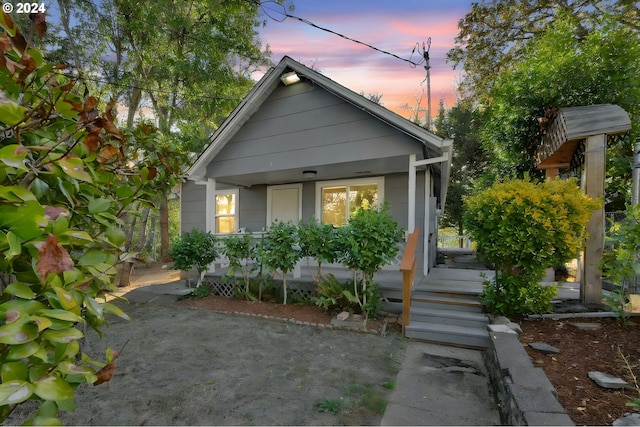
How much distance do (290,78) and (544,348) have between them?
22.5 ft

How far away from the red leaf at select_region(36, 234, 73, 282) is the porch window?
943 centimetres

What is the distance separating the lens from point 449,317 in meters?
4.79

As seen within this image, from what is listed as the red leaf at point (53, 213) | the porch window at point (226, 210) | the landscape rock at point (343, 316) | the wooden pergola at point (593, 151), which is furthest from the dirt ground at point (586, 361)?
the porch window at point (226, 210)

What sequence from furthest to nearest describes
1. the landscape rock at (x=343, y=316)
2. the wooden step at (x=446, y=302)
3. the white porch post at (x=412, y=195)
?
1. the white porch post at (x=412, y=195)
2. the landscape rock at (x=343, y=316)
3. the wooden step at (x=446, y=302)

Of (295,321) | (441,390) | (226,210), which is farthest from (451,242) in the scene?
(441,390)

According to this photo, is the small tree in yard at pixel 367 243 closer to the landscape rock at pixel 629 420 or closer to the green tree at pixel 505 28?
the landscape rock at pixel 629 420

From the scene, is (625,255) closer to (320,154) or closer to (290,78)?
(320,154)

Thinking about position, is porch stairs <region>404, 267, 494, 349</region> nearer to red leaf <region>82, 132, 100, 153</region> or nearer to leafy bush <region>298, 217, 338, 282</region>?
leafy bush <region>298, 217, 338, 282</region>

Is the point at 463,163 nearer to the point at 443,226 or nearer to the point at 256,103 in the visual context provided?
the point at 443,226

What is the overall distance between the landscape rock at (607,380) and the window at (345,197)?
5.41 m

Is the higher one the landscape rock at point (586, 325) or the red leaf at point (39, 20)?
the red leaf at point (39, 20)

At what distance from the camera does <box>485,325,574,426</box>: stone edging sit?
6.37 ft

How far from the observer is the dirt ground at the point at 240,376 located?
8.78ft

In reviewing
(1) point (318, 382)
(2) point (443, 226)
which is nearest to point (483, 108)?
(2) point (443, 226)
